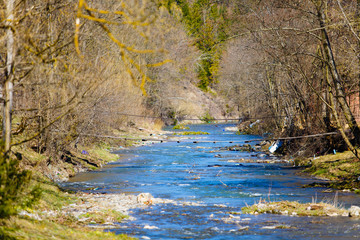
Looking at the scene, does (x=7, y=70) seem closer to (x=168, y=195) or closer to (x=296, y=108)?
(x=168, y=195)

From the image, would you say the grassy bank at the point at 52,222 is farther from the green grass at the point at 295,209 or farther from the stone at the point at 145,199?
the green grass at the point at 295,209

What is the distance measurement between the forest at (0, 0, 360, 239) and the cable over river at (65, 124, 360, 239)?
2384 mm

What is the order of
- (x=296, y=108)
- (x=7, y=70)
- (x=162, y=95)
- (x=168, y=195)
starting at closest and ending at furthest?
(x=7, y=70), (x=168, y=195), (x=296, y=108), (x=162, y=95)

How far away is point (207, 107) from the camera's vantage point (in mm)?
79125

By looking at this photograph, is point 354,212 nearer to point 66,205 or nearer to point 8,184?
point 66,205

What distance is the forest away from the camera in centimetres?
768

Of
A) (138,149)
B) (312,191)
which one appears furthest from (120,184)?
(138,149)

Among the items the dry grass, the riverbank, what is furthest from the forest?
the dry grass

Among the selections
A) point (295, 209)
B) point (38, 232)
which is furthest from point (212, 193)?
point (38, 232)

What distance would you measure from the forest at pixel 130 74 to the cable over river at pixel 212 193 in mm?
2384

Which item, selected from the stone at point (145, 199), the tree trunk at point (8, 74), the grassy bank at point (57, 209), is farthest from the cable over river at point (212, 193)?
the tree trunk at point (8, 74)

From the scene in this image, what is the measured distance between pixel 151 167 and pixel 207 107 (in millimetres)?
53106

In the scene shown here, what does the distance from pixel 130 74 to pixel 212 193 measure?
45.8 ft

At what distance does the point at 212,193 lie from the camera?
18469 millimetres
